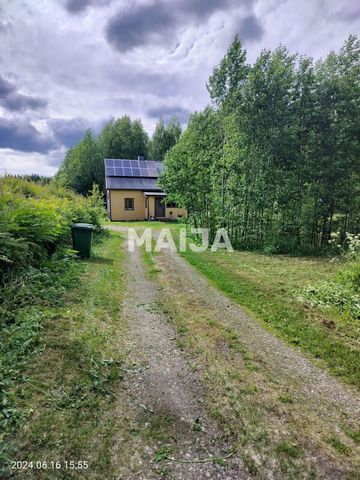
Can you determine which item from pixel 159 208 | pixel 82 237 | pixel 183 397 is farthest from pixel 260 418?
pixel 159 208

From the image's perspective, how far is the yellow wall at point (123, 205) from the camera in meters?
24.4

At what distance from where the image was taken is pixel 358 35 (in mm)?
9758

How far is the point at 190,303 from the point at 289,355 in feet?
6.89

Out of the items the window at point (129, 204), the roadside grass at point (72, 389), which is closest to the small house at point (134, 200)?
the window at point (129, 204)

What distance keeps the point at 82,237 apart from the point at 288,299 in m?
6.16

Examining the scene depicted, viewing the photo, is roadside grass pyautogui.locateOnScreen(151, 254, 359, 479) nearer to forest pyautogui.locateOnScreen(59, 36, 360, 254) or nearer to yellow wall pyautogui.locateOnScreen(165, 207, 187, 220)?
forest pyautogui.locateOnScreen(59, 36, 360, 254)

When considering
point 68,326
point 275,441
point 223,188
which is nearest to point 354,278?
point 275,441

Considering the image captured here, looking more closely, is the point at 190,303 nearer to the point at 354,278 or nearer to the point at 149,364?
the point at 149,364

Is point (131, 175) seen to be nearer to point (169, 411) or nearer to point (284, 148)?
point (284, 148)

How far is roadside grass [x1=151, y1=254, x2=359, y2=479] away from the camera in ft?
6.70

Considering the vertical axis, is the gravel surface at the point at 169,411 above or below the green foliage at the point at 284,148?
below

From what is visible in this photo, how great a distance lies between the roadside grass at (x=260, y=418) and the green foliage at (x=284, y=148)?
8.21 meters

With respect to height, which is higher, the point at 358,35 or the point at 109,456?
the point at 358,35

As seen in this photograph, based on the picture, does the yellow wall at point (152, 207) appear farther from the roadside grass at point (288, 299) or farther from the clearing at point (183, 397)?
the clearing at point (183, 397)
